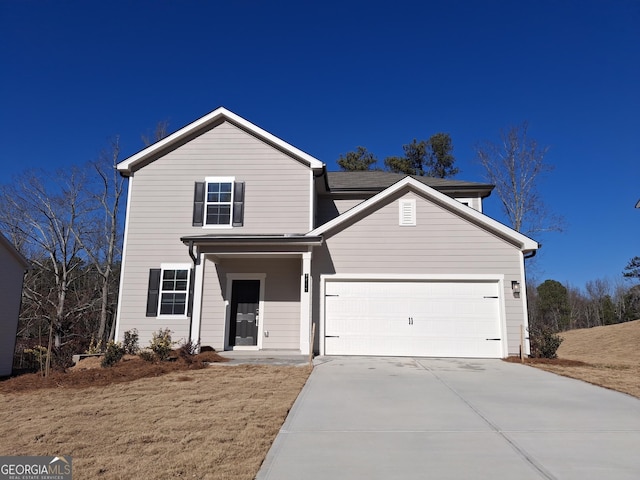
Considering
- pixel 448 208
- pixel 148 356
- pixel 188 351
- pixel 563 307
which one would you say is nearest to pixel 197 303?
pixel 188 351

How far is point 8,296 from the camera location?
12.7 meters

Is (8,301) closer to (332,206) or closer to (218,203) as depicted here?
(218,203)

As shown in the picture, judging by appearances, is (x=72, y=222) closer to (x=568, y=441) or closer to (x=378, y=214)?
(x=378, y=214)

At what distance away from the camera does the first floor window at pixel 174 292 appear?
487 inches

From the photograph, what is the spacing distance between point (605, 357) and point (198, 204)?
47.4ft

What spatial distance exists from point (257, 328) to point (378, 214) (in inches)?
192

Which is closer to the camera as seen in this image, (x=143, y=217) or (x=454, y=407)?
(x=454, y=407)

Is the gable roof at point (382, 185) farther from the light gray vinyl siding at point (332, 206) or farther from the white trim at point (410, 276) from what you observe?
the white trim at point (410, 276)

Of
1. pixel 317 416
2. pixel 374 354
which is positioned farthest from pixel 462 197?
pixel 317 416

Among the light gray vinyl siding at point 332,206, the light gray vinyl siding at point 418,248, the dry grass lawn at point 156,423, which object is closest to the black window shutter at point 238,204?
the light gray vinyl siding at point 418,248

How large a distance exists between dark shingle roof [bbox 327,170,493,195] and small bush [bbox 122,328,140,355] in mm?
7990

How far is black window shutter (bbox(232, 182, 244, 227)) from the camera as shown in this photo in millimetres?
12992

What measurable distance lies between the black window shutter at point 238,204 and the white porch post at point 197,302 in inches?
74.3

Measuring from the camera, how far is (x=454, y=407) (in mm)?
5969
